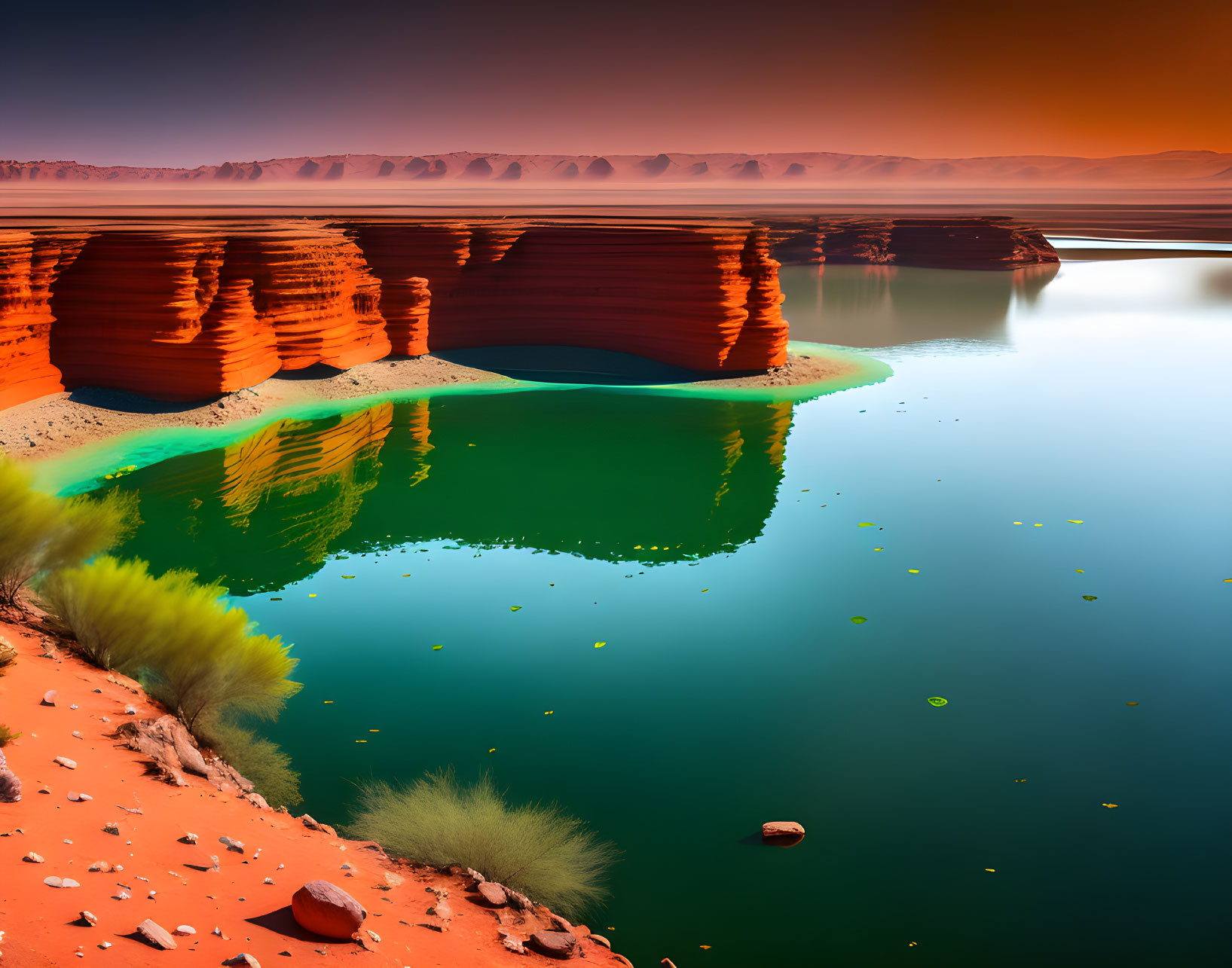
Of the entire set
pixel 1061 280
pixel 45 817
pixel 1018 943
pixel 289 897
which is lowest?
pixel 1018 943

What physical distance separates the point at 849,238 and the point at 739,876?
77.5 metres

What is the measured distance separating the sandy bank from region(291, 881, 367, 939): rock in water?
58 millimetres

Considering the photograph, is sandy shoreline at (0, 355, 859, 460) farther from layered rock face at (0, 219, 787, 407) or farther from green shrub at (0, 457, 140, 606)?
green shrub at (0, 457, 140, 606)

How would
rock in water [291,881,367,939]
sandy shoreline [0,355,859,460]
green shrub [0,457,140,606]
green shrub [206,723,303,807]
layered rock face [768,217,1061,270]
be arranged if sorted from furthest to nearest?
layered rock face [768,217,1061,270] < sandy shoreline [0,355,859,460] < green shrub [0,457,140,606] < green shrub [206,723,303,807] < rock in water [291,881,367,939]

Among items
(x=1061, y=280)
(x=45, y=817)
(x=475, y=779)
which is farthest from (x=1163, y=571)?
(x=1061, y=280)

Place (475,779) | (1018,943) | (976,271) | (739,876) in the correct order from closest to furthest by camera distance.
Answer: (1018,943)
(739,876)
(475,779)
(976,271)

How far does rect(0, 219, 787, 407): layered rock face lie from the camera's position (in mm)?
20922

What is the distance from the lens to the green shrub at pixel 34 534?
965cm

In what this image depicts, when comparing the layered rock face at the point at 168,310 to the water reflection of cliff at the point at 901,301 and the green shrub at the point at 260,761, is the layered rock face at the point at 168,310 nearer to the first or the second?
the green shrub at the point at 260,761

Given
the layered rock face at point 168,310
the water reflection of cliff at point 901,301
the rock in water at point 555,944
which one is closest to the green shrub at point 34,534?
the rock in water at point 555,944

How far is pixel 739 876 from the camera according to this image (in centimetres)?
682

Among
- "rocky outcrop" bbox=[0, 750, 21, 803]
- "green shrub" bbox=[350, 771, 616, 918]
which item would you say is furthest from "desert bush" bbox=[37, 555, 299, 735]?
"rocky outcrop" bbox=[0, 750, 21, 803]

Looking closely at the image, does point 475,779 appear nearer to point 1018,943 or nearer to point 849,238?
point 1018,943

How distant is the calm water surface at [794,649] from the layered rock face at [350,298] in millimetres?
4246
